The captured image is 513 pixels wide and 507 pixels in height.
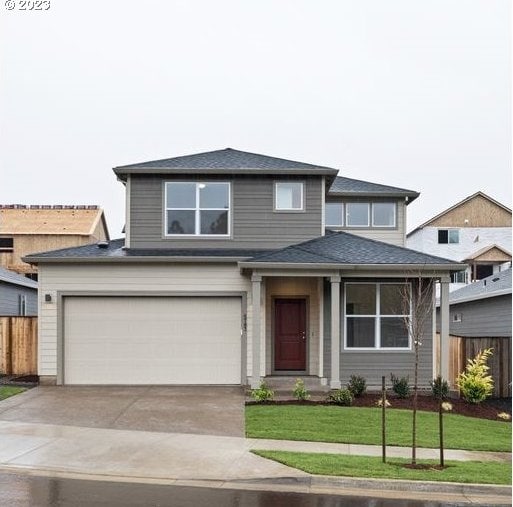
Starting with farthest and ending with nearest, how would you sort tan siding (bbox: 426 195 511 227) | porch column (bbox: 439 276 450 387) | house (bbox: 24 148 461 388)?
tan siding (bbox: 426 195 511 227)
house (bbox: 24 148 461 388)
porch column (bbox: 439 276 450 387)

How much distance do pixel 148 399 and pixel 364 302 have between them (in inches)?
240

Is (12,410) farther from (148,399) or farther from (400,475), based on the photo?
(400,475)

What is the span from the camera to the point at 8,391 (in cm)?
1544

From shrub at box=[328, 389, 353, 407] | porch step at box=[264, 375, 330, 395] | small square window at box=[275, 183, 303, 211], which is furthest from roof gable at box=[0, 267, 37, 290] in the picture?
shrub at box=[328, 389, 353, 407]

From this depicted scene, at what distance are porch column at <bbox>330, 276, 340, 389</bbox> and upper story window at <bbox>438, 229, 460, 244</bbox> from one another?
33.3m

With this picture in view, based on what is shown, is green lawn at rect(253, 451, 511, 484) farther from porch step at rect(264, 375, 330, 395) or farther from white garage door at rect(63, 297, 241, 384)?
white garage door at rect(63, 297, 241, 384)

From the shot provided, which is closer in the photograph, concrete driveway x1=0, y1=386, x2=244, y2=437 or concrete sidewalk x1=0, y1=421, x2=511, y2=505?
concrete sidewalk x1=0, y1=421, x2=511, y2=505

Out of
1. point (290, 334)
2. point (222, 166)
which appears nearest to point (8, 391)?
point (290, 334)

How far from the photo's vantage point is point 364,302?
1675 centimetres

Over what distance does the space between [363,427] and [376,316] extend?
16.6ft

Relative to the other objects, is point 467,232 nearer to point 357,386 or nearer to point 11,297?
point 11,297

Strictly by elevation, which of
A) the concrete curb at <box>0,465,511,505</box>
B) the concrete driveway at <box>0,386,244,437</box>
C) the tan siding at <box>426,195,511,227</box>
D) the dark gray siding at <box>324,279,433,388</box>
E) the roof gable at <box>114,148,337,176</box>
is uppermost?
the tan siding at <box>426,195,511,227</box>

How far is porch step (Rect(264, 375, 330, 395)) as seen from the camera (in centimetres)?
1587

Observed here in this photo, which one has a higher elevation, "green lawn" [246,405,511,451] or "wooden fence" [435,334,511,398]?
"wooden fence" [435,334,511,398]
